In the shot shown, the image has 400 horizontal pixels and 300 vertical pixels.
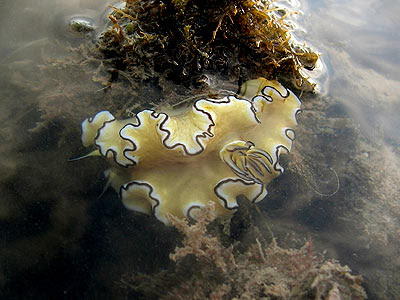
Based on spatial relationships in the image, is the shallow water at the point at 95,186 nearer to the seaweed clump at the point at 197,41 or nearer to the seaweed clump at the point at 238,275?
the seaweed clump at the point at 238,275

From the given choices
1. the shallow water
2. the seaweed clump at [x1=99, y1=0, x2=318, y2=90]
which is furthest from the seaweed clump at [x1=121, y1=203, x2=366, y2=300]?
the seaweed clump at [x1=99, y1=0, x2=318, y2=90]

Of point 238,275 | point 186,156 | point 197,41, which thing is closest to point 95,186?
point 186,156

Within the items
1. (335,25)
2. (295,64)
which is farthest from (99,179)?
(335,25)

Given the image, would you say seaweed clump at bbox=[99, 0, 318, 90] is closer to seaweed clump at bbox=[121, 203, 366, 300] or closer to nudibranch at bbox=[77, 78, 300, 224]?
nudibranch at bbox=[77, 78, 300, 224]

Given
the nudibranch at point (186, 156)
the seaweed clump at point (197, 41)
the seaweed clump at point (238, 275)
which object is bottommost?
the seaweed clump at point (238, 275)

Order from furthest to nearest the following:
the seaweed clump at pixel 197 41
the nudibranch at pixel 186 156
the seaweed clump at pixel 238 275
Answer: the seaweed clump at pixel 197 41
the nudibranch at pixel 186 156
the seaweed clump at pixel 238 275

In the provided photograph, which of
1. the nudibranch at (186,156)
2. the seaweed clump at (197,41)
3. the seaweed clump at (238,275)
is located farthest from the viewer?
the seaweed clump at (197,41)

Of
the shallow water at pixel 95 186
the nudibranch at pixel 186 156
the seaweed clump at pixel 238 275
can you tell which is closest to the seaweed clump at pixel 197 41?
the shallow water at pixel 95 186
